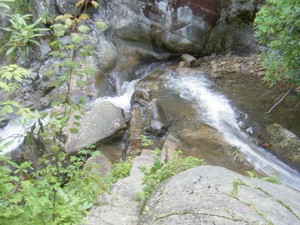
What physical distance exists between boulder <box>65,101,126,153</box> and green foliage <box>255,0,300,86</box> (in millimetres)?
3450

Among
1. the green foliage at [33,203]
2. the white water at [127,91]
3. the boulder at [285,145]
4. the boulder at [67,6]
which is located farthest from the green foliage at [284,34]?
the boulder at [67,6]

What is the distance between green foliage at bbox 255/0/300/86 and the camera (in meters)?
4.98

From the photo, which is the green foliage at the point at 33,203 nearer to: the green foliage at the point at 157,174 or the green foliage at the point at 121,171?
the green foliage at the point at 157,174

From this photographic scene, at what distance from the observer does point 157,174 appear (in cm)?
357

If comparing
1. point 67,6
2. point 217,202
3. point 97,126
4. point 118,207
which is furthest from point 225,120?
point 67,6

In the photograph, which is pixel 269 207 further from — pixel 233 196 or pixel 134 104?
pixel 134 104

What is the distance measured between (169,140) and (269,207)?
4025mm

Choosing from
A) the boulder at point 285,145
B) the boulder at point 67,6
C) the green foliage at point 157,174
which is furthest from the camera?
the boulder at point 67,6

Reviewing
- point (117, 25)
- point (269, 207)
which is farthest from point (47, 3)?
point (269, 207)

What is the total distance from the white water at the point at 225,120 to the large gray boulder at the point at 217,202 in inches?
114

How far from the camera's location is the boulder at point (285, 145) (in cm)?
619

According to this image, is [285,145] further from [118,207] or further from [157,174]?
[118,207]

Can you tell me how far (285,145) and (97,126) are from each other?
402 centimetres

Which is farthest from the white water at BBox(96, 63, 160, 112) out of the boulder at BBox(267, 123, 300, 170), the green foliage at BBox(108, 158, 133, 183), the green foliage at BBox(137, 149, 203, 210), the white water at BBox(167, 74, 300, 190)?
the green foliage at BBox(137, 149, 203, 210)
